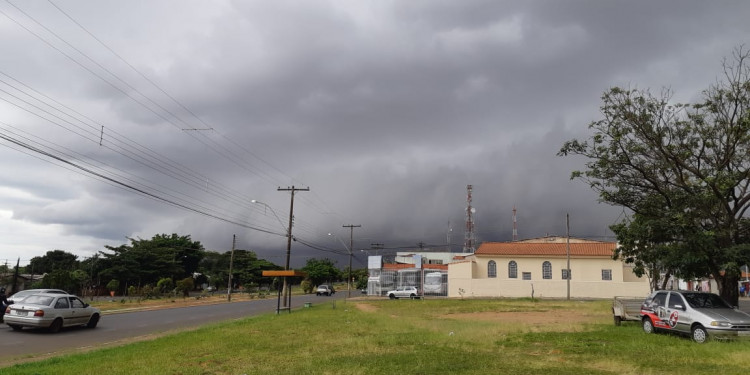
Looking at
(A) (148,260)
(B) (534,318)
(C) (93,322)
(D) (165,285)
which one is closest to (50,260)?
(A) (148,260)

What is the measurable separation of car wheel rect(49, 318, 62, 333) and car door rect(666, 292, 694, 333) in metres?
21.7

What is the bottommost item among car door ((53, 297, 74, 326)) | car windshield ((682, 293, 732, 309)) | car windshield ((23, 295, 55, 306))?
car door ((53, 297, 74, 326))

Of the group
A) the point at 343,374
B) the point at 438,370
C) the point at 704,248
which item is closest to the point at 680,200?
the point at 704,248

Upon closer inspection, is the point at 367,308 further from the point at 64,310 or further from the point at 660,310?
the point at 660,310

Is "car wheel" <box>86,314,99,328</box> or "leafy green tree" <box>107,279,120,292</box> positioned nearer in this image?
"car wheel" <box>86,314,99,328</box>

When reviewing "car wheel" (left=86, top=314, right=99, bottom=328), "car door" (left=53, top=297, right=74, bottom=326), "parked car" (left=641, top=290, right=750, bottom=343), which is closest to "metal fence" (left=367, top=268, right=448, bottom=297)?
"car wheel" (left=86, top=314, right=99, bottom=328)

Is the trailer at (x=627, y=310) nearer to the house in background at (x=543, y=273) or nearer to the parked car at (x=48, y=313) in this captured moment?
the parked car at (x=48, y=313)

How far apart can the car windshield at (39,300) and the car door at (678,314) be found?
2204 centimetres

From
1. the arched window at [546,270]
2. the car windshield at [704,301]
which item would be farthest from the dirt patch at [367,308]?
Result: the arched window at [546,270]

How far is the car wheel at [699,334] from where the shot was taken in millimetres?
14979

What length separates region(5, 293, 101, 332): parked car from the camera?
64.0ft

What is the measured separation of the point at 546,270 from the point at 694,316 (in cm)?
4676

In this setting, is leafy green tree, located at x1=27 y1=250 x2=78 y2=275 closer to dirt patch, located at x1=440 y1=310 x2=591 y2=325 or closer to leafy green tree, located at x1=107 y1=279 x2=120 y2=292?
leafy green tree, located at x1=107 y1=279 x2=120 y2=292

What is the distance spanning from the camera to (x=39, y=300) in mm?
20484
